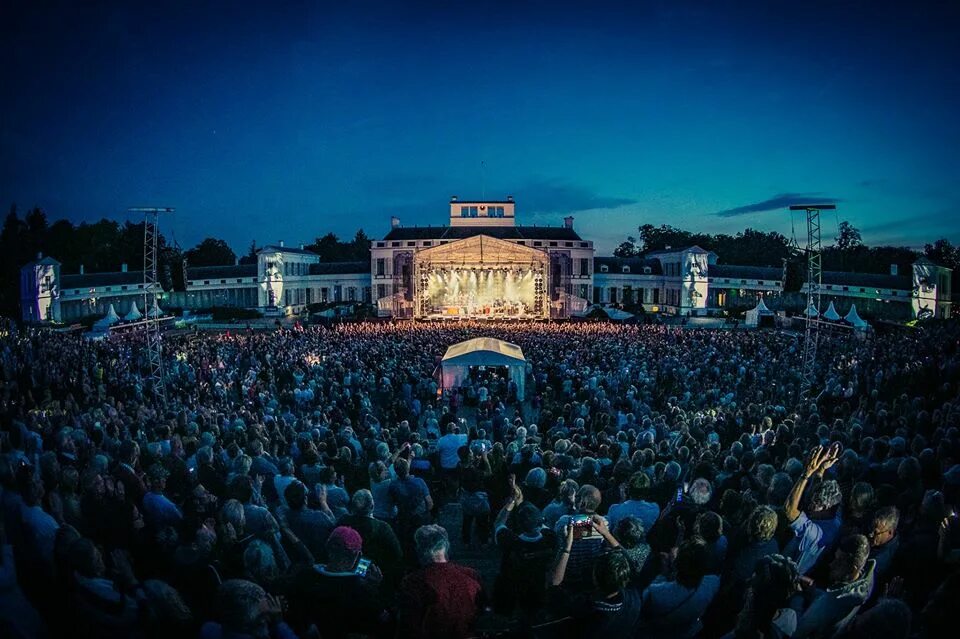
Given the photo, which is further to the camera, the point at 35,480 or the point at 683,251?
the point at 683,251

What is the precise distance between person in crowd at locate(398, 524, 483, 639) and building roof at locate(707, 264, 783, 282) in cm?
5522

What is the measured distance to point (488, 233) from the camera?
56812mm

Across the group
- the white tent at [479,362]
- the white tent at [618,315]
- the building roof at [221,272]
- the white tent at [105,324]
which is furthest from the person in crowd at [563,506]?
the building roof at [221,272]

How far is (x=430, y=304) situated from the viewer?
4919 centimetres

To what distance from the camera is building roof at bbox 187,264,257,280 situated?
53875mm

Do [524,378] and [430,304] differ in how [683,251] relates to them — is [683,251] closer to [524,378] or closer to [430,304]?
[430,304]

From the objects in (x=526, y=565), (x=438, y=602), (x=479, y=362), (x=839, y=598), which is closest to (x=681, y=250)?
(x=479, y=362)

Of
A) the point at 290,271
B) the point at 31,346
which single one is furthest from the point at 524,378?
the point at 290,271

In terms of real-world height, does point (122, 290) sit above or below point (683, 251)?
below

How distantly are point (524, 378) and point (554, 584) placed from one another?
1325 cm

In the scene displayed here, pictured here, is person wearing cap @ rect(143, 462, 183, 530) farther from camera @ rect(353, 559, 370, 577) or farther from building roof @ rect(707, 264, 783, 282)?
building roof @ rect(707, 264, 783, 282)

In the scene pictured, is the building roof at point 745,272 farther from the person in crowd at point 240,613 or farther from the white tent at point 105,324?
the person in crowd at point 240,613

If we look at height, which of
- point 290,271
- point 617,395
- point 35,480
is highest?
point 290,271

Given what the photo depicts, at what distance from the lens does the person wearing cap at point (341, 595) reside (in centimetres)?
342
